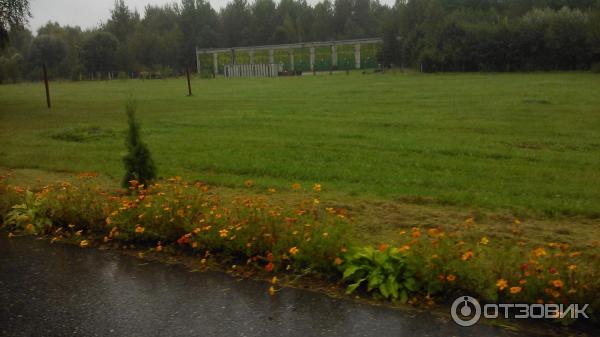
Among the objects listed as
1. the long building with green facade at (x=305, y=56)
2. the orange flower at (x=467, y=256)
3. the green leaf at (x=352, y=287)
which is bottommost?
the green leaf at (x=352, y=287)

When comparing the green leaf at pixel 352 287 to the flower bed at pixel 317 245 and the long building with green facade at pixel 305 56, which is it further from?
the long building with green facade at pixel 305 56

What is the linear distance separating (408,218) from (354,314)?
2955 millimetres

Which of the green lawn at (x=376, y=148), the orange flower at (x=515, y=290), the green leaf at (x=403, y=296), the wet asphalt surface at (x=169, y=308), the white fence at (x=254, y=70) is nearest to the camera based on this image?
the wet asphalt surface at (x=169, y=308)

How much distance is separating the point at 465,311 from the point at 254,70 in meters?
81.9

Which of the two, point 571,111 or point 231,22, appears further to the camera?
point 231,22

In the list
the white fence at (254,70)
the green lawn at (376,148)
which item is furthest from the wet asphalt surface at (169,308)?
the white fence at (254,70)

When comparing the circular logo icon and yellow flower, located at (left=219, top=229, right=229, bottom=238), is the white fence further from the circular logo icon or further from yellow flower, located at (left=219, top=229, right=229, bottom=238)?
Answer: the circular logo icon

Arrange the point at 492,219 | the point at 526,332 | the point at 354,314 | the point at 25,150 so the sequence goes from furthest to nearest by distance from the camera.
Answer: the point at 25,150
the point at 492,219
the point at 354,314
the point at 526,332

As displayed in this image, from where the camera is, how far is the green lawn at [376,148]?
29.2 feet

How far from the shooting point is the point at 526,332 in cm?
407

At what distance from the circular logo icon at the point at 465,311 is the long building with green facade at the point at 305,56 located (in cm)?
8638

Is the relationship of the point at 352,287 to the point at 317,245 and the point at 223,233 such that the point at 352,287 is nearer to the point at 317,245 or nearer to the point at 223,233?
the point at 317,245

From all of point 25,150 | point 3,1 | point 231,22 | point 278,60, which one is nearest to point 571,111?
point 25,150

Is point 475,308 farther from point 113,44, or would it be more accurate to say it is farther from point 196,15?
point 196,15
